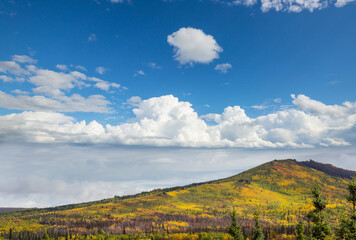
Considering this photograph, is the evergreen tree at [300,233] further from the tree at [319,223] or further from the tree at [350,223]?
the tree at [350,223]

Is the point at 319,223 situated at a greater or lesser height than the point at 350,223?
lesser

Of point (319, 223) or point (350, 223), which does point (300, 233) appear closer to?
point (319, 223)

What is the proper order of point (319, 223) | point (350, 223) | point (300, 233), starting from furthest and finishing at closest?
1. point (300, 233)
2. point (319, 223)
3. point (350, 223)

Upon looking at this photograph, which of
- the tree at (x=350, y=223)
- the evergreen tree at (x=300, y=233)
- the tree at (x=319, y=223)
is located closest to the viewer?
the tree at (x=350, y=223)

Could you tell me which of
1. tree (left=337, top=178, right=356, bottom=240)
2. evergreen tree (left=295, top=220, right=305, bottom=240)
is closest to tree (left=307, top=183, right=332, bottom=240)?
tree (left=337, top=178, right=356, bottom=240)

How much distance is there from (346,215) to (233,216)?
35974 mm

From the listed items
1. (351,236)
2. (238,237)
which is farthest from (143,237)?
(238,237)

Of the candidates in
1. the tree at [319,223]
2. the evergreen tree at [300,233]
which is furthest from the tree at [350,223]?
the evergreen tree at [300,233]

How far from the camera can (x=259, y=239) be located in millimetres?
85938

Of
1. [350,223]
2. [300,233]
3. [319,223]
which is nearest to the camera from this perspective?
[350,223]

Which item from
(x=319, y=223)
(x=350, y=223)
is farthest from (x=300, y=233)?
(x=350, y=223)

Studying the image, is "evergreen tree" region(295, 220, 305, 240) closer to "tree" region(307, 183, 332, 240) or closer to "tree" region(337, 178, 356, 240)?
"tree" region(307, 183, 332, 240)

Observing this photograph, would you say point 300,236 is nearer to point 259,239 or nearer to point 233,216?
point 259,239

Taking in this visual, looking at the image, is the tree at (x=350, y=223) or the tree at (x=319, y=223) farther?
the tree at (x=319, y=223)
